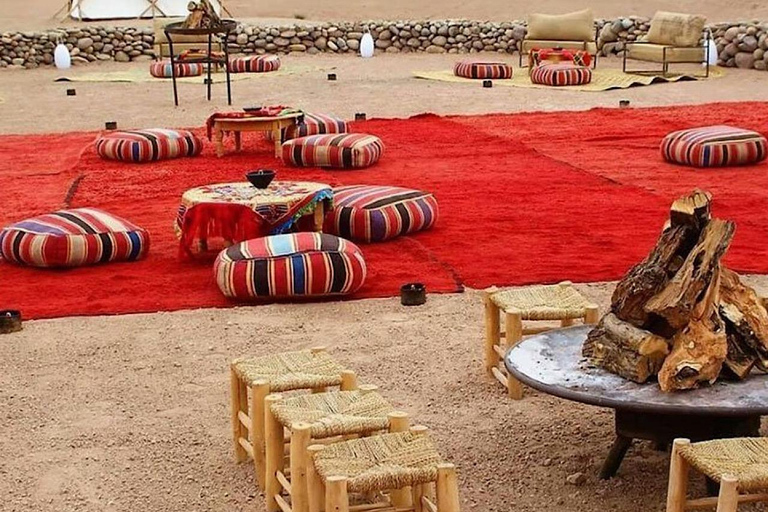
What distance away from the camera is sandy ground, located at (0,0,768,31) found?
21.4m

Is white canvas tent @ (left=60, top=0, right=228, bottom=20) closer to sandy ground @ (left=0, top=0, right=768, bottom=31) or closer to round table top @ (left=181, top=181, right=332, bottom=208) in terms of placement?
sandy ground @ (left=0, top=0, right=768, bottom=31)

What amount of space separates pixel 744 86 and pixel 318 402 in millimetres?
12214

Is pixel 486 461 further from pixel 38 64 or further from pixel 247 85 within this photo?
pixel 38 64

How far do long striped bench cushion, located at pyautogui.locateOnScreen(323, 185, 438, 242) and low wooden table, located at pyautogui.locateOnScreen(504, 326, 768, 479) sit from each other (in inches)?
116

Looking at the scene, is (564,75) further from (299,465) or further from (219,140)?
(299,465)

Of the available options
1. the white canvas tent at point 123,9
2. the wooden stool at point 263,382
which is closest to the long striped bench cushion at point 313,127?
the wooden stool at point 263,382

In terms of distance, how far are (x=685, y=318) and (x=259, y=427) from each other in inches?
48.5

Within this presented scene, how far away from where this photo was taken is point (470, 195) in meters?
8.12

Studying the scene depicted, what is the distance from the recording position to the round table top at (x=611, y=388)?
3219 millimetres

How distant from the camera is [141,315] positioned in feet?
18.1

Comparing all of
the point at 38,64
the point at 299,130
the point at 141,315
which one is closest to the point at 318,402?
the point at 141,315

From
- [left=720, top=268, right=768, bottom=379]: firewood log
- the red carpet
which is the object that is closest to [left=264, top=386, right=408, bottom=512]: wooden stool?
[left=720, top=268, right=768, bottom=379]: firewood log

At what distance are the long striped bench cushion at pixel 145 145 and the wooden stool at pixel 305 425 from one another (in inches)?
255

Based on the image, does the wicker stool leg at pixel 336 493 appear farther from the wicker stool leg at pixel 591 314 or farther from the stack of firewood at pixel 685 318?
the wicker stool leg at pixel 591 314
